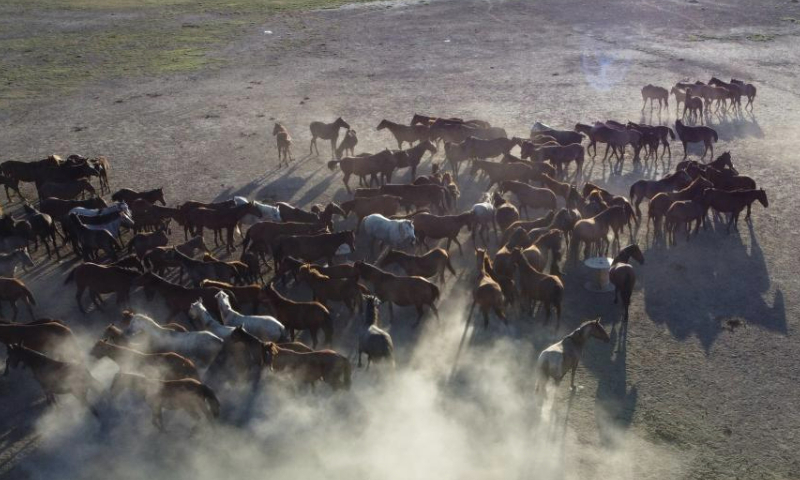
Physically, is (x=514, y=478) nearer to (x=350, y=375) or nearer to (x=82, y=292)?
(x=350, y=375)

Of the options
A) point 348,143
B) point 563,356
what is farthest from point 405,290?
point 348,143

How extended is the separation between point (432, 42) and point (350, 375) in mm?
31017

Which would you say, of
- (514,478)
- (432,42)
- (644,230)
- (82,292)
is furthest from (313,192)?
(432,42)

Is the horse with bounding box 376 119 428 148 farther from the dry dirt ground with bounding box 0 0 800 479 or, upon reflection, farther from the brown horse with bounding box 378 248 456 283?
the brown horse with bounding box 378 248 456 283

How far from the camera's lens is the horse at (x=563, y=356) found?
10266mm

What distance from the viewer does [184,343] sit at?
11.1 m

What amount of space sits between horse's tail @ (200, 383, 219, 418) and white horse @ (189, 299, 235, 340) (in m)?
1.44

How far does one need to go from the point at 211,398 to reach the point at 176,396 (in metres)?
0.49

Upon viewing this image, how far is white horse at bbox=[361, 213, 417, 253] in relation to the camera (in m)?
14.9

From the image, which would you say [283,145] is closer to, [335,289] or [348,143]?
[348,143]

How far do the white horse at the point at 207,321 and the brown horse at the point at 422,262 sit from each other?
386cm

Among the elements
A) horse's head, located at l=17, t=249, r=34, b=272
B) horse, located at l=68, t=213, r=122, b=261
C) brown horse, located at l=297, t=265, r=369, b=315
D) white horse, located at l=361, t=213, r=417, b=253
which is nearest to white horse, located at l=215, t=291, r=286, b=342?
brown horse, located at l=297, t=265, r=369, b=315

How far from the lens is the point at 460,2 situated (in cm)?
5106

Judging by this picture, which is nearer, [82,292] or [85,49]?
[82,292]
